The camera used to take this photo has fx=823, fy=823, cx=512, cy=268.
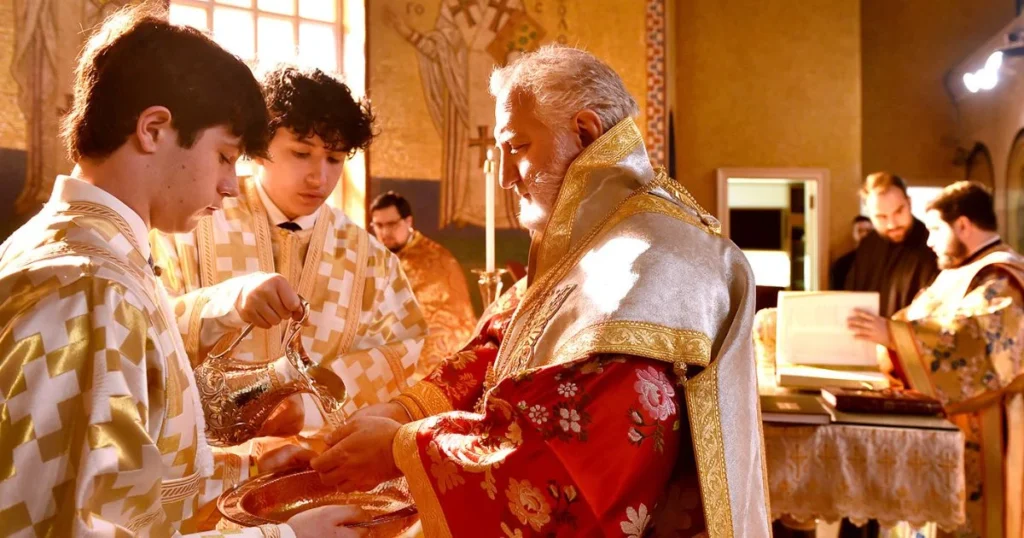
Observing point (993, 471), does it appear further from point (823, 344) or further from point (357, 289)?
point (357, 289)

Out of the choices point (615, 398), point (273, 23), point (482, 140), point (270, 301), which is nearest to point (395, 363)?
point (270, 301)

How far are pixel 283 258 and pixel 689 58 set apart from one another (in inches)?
291

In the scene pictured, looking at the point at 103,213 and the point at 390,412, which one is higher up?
the point at 103,213

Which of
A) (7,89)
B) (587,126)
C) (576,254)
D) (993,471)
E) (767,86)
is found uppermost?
(767,86)

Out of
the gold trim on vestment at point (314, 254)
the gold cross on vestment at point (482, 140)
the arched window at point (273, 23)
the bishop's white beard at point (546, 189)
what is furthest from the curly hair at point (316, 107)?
the gold cross on vestment at point (482, 140)

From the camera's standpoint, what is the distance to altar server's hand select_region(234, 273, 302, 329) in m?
1.62

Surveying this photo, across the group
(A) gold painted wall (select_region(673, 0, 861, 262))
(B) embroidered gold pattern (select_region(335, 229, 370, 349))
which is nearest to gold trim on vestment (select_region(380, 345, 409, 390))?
(B) embroidered gold pattern (select_region(335, 229, 370, 349))

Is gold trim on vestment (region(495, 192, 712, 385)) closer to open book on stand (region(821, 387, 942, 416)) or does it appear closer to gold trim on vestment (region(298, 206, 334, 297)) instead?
gold trim on vestment (region(298, 206, 334, 297))

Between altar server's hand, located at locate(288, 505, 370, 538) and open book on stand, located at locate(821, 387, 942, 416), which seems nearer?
altar server's hand, located at locate(288, 505, 370, 538)

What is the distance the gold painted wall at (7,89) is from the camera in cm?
378

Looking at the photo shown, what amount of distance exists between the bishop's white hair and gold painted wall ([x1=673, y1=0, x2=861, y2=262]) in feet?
24.4

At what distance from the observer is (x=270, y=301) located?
164cm

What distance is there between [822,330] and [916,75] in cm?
939

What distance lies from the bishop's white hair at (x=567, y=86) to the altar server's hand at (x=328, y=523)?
85 centimetres
